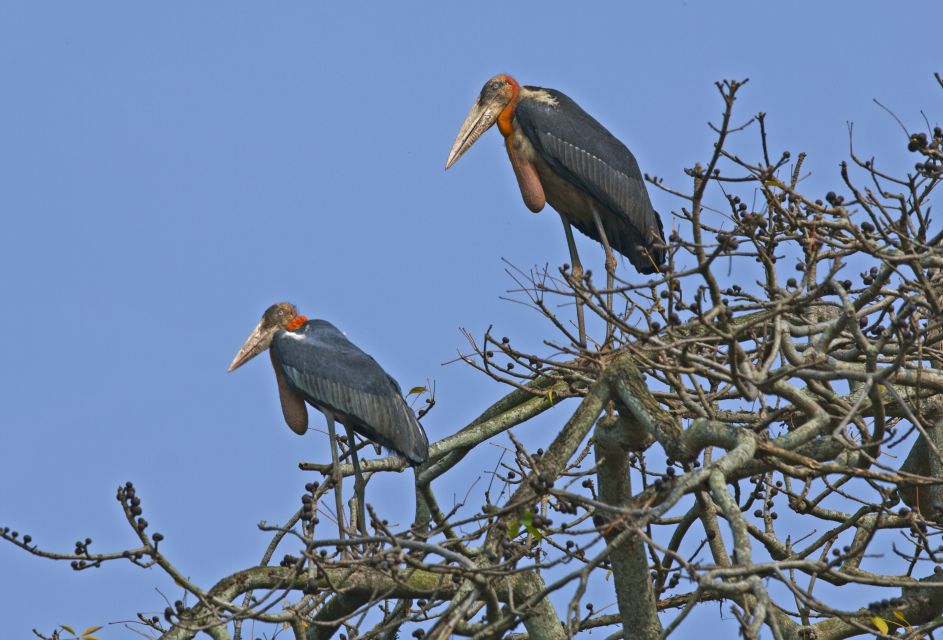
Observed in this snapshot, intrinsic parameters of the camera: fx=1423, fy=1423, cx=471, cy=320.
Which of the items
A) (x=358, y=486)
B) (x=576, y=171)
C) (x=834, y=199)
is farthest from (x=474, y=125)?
(x=834, y=199)

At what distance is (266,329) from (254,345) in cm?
16

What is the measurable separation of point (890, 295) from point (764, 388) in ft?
4.20

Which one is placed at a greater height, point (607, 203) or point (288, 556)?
point (607, 203)

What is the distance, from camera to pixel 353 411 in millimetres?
9977

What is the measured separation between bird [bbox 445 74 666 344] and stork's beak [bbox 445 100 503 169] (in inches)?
0.4

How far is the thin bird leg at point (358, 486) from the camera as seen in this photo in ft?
30.0

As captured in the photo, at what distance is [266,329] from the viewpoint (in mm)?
11195

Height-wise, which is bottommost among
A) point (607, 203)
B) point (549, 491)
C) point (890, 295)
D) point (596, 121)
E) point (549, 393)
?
point (549, 491)

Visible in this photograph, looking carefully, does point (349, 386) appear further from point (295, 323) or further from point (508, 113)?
point (508, 113)

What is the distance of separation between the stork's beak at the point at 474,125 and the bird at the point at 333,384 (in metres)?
1.79

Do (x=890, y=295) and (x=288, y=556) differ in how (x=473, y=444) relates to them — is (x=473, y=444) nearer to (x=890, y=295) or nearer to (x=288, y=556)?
(x=288, y=556)

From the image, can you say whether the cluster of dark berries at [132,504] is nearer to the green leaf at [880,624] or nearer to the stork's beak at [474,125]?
the green leaf at [880,624]

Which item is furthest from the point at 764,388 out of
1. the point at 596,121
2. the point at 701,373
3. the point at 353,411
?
the point at 596,121

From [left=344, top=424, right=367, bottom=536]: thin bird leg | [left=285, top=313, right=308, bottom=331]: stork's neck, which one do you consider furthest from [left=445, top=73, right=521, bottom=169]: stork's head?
[left=344, top=424, right=367, bottom=536]: thin bird leg
